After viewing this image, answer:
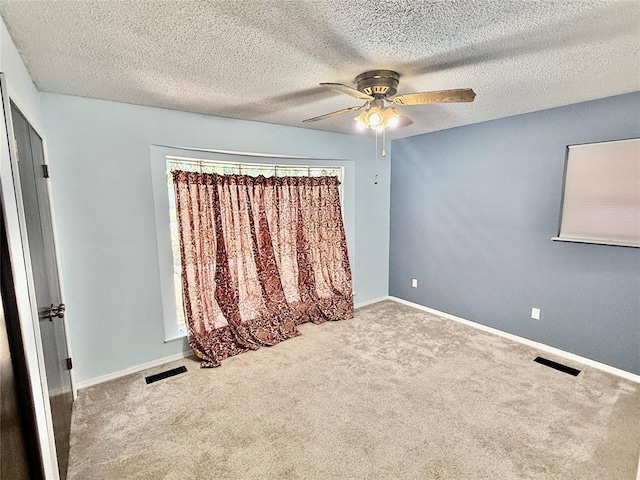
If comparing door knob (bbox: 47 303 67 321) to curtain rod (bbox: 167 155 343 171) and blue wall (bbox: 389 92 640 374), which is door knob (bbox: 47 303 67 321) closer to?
curtain rod (bbox: 167 155 343 171)

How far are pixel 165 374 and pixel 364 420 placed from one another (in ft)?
5.87

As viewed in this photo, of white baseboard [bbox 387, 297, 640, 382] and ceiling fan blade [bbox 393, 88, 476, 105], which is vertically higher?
ceiling fan blade [bbox 393, 88, 476, 105]

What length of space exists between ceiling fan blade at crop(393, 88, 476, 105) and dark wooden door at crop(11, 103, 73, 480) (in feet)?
6.78

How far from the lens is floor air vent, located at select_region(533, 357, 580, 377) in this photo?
9.06 ft

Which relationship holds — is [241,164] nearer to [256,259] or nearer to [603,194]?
[256,259]

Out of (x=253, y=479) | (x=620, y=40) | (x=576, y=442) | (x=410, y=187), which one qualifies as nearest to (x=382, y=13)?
(x=620, y=40)

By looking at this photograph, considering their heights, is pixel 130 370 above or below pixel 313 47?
below

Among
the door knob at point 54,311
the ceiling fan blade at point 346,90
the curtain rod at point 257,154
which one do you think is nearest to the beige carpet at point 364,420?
the door knob at point 54,311

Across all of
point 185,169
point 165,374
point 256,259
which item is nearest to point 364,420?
point 165,374

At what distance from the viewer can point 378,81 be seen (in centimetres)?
201

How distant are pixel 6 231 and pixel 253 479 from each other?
66.7 inches

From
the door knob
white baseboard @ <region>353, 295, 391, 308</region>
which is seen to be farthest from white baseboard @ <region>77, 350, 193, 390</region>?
white baseboard @ <region>353, 295, 391, 308</region>

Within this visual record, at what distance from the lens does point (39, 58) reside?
179 centimetres

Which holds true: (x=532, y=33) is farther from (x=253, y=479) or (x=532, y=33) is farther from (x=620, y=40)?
Answer: (x=253, y=479)
